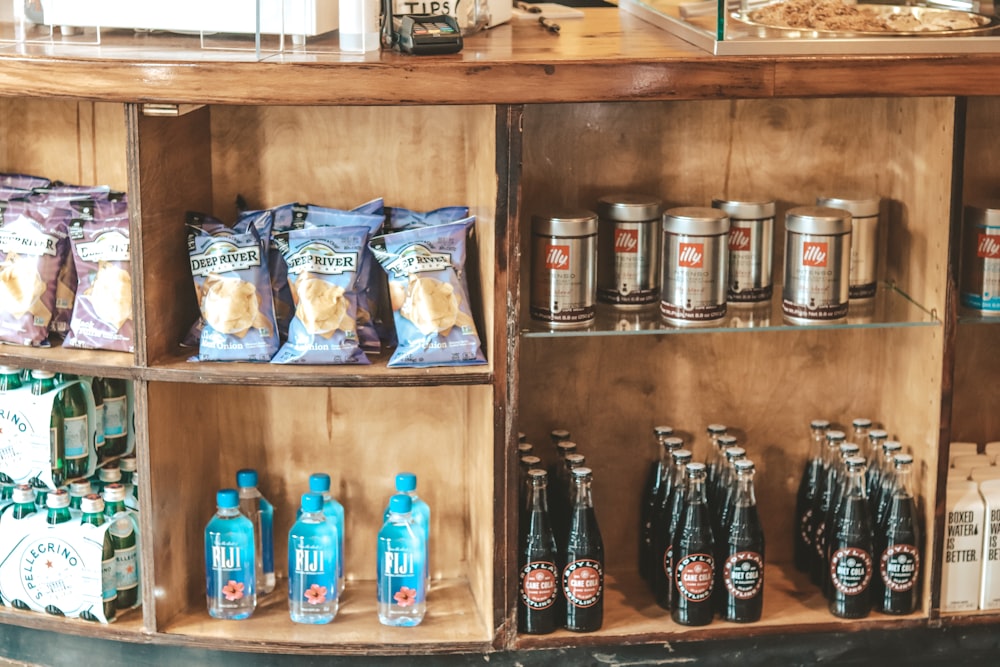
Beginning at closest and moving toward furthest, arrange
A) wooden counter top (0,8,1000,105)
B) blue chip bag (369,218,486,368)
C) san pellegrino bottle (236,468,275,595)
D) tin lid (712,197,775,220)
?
wooden counter top (0,8,1000,105)
blue chip bag (369,218,486,368)
tin lid (712,197,775,220)
san pellegrino bottle (236,468,275,595)

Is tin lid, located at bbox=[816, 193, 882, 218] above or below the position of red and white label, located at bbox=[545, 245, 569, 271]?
above

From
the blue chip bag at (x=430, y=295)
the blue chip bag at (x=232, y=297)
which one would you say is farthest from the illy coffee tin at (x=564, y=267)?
the blue chip bag at (x=232, y=297)

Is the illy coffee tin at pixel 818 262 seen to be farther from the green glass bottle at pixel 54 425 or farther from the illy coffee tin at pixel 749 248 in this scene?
the green glass bottle at pixel 54 425

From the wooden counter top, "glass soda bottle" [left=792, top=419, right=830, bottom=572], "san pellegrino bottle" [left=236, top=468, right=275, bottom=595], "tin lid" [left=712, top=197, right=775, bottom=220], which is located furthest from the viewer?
"glass soda bottle" [left=792, top=419, right=830, bottom=572]

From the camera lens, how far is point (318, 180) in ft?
7.88

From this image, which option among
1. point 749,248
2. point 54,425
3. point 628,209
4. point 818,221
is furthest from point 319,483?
point 818,221

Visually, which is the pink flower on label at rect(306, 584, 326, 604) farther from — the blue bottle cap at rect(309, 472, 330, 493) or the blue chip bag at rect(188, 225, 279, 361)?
the blue chip bag at rect(188, 225, 279, 361)

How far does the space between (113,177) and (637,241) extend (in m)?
0.96

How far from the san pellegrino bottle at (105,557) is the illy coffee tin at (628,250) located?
0.94 meters

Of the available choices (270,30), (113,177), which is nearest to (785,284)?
(270,30)

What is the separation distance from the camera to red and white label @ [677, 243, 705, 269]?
7.21 ft

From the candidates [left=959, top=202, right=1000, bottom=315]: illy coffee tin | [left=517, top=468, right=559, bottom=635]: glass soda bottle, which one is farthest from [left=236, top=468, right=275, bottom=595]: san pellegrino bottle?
[left=959, top=202, right=1000, bottom=315]: illy coffee tin

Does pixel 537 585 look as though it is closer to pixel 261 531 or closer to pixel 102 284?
pixel 261 531

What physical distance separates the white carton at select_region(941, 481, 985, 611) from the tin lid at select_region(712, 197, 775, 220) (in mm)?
597
